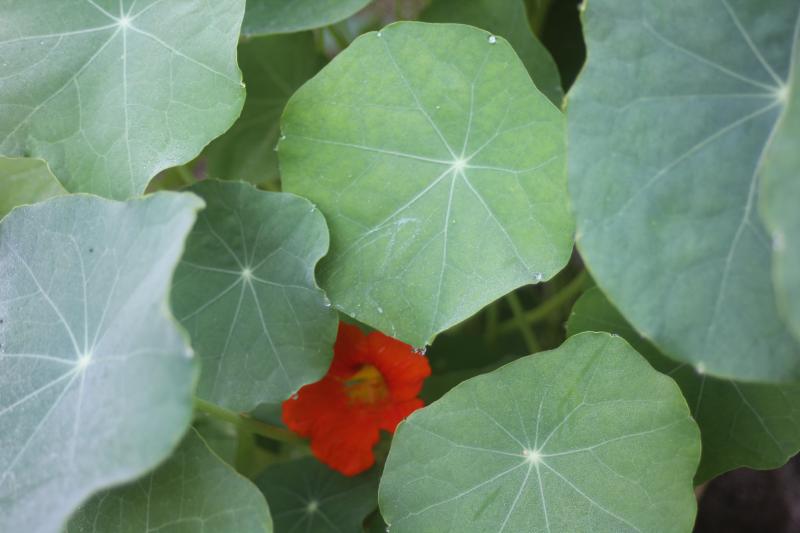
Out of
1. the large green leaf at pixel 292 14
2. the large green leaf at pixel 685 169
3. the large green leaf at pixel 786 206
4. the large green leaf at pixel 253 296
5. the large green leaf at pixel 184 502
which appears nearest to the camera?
the large green leaf at pixel 786 206

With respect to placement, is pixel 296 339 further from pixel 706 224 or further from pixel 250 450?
pixel 706 224

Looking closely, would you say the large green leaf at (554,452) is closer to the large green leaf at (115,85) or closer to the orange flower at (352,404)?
the orange flower at (352,404)

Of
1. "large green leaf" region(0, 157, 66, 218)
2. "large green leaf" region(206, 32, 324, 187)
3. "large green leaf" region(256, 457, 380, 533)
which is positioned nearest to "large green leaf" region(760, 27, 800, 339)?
"large green leaf" region(256, 457, 380, 533)

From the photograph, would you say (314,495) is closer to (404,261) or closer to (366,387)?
(366,387)

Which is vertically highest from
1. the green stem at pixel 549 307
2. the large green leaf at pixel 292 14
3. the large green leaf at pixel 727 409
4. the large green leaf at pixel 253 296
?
the large green leaf at pixel 292 14

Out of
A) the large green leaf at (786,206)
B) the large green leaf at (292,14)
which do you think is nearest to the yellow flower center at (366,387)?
the large green leaf at (292,14)

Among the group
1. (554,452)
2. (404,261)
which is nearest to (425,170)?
(404,261)
